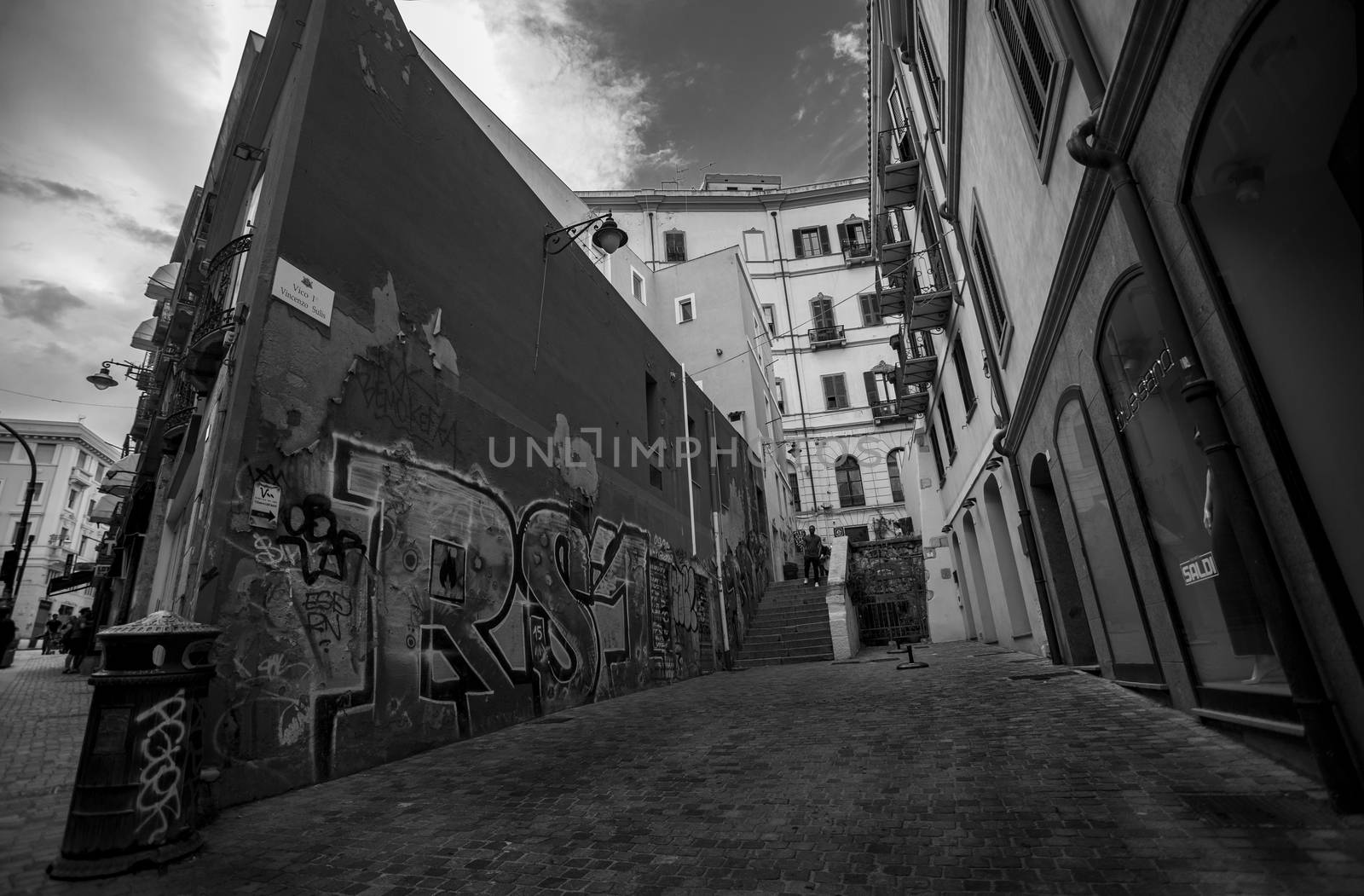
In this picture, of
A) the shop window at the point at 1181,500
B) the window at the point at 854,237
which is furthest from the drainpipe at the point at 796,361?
the shop window at the point at 1181,500

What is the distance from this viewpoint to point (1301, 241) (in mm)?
2662

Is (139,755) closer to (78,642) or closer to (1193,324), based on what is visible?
(1193,324)

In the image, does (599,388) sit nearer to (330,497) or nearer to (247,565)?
(330,497)

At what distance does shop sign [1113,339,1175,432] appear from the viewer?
397 centimetres

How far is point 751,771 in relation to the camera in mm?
4488

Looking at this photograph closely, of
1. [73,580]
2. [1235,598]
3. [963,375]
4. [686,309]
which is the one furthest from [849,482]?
[73,580]

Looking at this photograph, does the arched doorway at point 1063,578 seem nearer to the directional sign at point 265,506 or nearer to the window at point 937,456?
the directional sign at point 265,506

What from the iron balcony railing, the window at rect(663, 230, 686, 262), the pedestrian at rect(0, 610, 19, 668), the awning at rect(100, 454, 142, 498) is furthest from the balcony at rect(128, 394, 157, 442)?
the window at rect(663, 230, 686, 262)

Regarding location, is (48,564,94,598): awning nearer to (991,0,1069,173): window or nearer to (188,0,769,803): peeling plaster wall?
(188,0,769,803): peeling plaster wall

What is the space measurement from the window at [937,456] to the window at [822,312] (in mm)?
15042

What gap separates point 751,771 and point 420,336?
532cm

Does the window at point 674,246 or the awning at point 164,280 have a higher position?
the window at point 674,246

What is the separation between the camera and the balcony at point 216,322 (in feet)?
19.0

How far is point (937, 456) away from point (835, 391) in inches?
555
